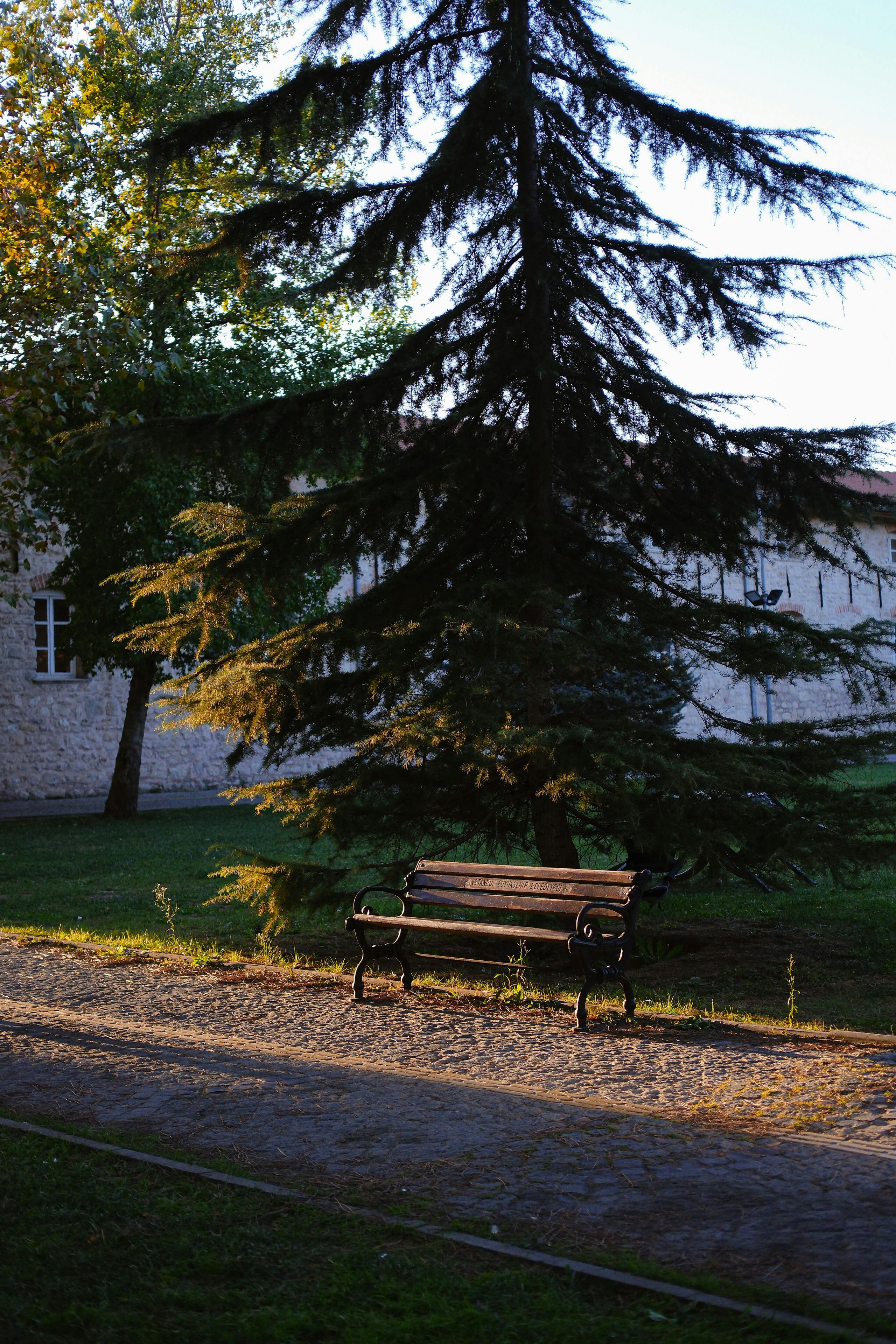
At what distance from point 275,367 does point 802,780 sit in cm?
1444

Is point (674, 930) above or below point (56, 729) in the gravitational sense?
below

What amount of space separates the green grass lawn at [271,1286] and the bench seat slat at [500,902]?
296cm

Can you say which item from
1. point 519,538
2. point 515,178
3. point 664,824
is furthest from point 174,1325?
point 515,178

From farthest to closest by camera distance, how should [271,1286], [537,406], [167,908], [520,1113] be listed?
[167,908]
[537,406]
[520,1113]
[271,1286]

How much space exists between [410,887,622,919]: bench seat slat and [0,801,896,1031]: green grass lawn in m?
0.59

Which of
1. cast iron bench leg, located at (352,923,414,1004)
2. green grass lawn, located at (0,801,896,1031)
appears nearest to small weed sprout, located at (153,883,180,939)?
green grass lawn, located at (0,801,896,1031)

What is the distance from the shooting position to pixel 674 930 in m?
9.34

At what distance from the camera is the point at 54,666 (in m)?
24.0

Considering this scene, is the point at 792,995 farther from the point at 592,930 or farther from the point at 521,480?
the point at 521,480

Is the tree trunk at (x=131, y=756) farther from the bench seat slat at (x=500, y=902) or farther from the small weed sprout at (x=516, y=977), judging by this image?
the bench seat slat at (x=500, y=902)

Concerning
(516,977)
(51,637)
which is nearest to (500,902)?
(516,977)

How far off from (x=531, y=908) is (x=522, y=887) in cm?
22

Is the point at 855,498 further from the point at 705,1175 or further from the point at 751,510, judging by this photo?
the point at 705,1175

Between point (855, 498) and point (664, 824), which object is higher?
point (855, 498)
